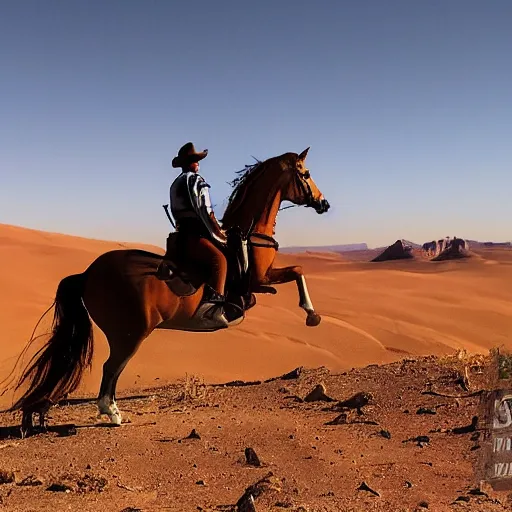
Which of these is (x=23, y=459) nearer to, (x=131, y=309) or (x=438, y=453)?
(x=131, y=309)

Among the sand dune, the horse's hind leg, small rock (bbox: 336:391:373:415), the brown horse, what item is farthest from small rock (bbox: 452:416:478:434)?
the sand dune

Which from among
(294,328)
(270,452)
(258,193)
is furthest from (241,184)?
(294,328)

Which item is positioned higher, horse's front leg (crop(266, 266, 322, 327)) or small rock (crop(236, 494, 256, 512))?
horse's front leg (crop(266, 266, 322, 327))

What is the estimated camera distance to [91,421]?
5.95 metres

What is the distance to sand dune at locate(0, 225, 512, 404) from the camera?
1047 centimetres

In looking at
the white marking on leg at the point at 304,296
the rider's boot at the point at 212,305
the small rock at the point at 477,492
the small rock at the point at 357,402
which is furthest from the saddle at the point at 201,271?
the small rock at the point at 477,492

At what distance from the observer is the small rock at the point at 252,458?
4.39 meters

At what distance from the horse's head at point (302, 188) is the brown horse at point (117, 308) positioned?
381 mm

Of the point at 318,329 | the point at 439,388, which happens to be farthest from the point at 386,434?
the point at 318,329

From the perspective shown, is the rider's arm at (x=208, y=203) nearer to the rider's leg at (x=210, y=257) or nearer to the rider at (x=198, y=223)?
the rider at (x=198, y=223)

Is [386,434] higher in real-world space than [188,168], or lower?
lower

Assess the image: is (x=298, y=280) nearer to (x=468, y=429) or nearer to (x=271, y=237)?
(x=271, y=237)

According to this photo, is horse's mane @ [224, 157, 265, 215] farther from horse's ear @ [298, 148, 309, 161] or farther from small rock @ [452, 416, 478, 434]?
small rock @ [452, 416, 478, 434]

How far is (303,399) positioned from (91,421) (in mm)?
2436
